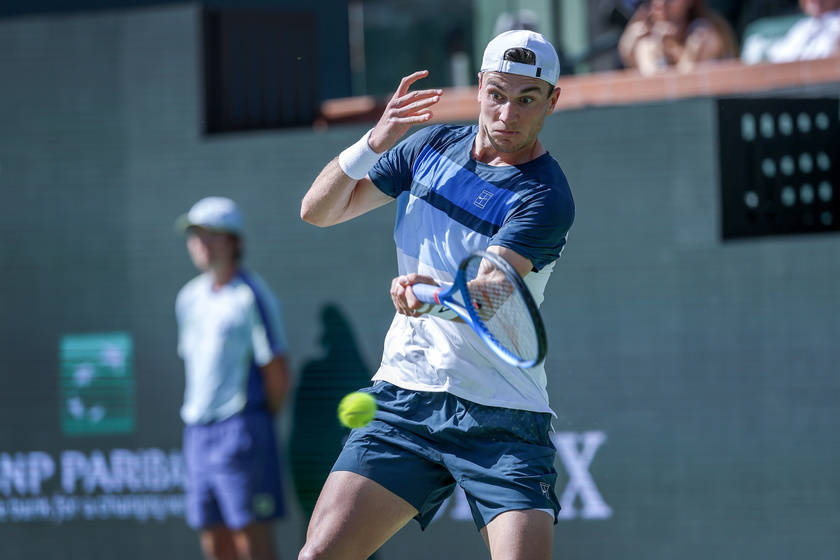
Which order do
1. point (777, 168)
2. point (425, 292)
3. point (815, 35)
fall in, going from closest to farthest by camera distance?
point (425, 292)
point (777, 168)
point (815, 35)

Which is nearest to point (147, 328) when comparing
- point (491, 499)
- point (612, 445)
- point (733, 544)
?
point (612, 445)

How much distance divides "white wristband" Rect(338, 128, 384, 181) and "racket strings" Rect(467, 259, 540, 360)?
406mm

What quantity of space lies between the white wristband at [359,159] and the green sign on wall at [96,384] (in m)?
3.43

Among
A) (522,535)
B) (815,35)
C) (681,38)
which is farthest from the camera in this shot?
(681,38)

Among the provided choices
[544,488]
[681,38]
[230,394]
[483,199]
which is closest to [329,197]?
[483,199]

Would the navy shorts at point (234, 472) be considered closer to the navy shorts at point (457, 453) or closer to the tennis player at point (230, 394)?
the tennis player at point (230, 394)

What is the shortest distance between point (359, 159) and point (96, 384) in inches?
144

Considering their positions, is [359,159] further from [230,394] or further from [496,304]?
[230,394]

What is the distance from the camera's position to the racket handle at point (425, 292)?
3.03 m

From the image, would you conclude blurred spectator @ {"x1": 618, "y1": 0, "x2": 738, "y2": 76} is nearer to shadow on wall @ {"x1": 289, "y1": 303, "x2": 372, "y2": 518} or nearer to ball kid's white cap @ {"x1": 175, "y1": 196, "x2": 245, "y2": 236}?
shadow on wall @ {"x1": 289, "y1": 303, "x2": 372, "y2": 518}

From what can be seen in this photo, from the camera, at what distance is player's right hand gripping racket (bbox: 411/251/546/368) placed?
3029mm

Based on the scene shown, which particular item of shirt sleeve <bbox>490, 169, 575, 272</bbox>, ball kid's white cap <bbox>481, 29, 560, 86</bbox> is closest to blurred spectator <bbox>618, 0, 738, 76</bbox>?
ball kid's white cap <bbox>481, 29, 560, 86</bbox>

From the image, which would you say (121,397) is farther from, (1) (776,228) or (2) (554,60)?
(2) (554,60)

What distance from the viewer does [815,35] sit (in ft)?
19.2
